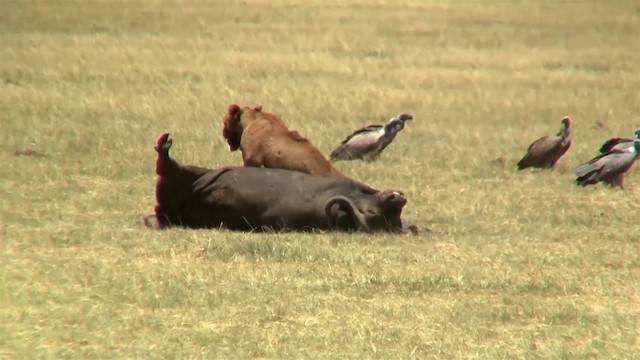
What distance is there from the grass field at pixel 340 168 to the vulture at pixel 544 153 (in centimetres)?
18

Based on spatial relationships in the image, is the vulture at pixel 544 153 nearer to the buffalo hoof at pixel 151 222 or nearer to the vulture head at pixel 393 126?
the vulture head at pixel 393 126

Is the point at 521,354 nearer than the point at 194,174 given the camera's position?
Yes

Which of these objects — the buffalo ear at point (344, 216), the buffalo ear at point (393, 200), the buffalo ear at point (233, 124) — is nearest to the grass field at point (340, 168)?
the buffalo ear at point (344, 216)

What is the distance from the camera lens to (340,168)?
11.7m

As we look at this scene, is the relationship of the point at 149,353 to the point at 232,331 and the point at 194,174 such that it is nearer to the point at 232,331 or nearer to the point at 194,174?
the point at 232,331

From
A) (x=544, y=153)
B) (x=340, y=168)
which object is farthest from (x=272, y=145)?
(x=544, y=153)

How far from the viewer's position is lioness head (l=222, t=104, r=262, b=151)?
10.5 m

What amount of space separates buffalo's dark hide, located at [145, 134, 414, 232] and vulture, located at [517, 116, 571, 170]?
11.0 ft

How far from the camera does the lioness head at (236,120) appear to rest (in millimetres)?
10461

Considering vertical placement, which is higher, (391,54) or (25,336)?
(391,54)

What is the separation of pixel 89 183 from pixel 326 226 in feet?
8.44

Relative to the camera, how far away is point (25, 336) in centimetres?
627

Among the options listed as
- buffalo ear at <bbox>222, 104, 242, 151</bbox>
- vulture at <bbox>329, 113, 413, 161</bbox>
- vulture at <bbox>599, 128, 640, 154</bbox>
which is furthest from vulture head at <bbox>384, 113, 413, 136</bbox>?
buffalo ear at <bbox>222, 104, 242, 151</bbox>

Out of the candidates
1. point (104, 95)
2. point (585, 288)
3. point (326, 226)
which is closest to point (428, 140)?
point (104, 95)
